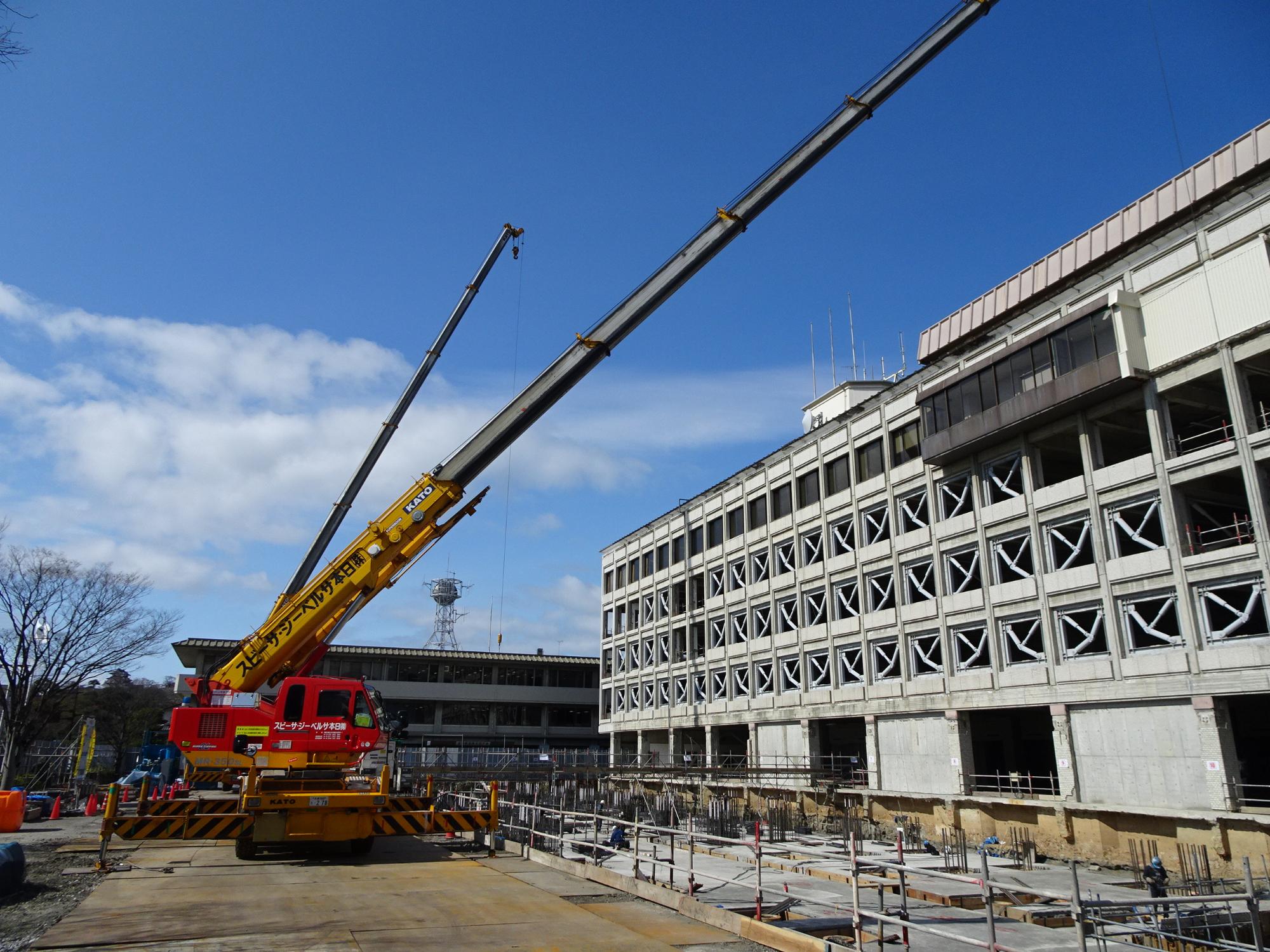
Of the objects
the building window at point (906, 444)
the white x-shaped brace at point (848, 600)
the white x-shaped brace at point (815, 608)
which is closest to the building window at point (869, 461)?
the building window at point (906, 444)

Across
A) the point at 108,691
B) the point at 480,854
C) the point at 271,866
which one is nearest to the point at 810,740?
the point at 480,854

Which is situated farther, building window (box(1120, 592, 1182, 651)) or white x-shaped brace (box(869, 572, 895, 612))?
white x-shaped brace (box(869, 572, 895, 612))

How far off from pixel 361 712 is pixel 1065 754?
22137 millimetres

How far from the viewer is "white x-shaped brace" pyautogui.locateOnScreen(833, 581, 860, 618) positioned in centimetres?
3812

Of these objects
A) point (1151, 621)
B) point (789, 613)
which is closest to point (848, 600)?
point (789, 613)

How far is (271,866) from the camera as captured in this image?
16172 millimetres

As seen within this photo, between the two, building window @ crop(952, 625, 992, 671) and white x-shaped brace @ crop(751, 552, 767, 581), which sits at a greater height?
white x-shaped brace @ crop(751, 552, 767, 581)

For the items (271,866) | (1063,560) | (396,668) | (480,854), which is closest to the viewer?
(271,866)

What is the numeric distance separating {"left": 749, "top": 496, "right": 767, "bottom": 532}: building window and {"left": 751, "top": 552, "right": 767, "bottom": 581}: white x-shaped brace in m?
1.59

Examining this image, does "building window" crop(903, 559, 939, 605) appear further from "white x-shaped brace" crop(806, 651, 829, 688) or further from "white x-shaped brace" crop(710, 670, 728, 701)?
"white x-shaped brace" crop(710, 670, 728, 701)

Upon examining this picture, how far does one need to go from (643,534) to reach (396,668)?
28.8 m

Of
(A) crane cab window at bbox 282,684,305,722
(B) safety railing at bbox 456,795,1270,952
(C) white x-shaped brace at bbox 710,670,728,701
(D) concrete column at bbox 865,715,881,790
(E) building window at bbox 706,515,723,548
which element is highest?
(E) building window at bbox 706,515,723,548

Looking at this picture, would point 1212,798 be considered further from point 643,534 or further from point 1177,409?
point 643,534

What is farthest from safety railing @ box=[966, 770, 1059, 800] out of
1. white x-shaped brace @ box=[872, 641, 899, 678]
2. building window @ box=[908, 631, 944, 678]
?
white x-shaped brace @ box=[872, 641, 899, 678]
